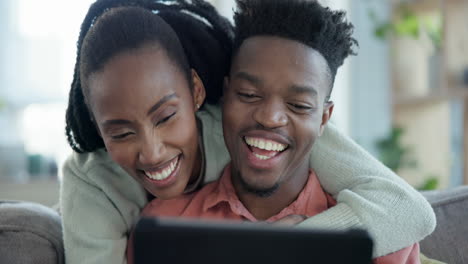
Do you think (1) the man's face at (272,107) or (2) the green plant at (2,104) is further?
(2) the green plant at (2,104)

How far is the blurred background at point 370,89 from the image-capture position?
10.5ft

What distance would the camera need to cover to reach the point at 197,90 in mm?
1297

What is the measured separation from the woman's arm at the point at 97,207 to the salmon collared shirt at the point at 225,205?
0.04 metres

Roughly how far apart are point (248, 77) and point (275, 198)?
0.29 meters

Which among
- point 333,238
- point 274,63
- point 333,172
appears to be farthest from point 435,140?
point 333,238

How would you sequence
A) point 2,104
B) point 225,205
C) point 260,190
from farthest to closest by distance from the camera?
point 2,104 → point 225,205 → point 260,190

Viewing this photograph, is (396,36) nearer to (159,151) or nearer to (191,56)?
(191,56)

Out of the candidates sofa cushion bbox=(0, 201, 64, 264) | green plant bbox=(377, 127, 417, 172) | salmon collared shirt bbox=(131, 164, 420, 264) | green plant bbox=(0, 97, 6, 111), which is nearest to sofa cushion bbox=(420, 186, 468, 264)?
salmon collared shirt bbox=(131, 164, 420, 264)

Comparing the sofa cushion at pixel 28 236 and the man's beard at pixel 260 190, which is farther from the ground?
the man's beard at pixel 260 190

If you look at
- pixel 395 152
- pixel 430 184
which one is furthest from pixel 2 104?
pixel 430 184

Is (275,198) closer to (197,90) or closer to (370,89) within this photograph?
(197,90)

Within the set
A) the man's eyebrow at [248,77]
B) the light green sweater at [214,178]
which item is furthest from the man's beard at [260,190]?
the man's eyebrow at [248,77]

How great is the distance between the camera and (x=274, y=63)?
1.20 meters

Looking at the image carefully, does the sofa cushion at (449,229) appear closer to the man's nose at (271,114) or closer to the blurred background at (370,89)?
the man's nose at (271,114)
